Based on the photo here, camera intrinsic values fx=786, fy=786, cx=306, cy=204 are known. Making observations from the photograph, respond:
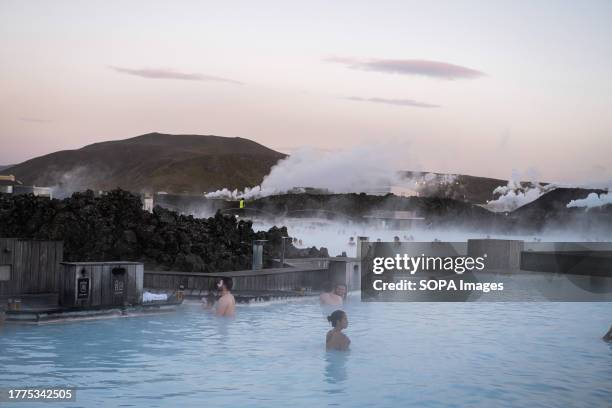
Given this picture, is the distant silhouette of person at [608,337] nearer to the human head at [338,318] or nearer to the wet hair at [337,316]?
the human head at [338,318]

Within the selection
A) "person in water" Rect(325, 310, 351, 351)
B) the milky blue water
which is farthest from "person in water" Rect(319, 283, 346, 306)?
"person in water" Rect(325, 310, 351, 351)

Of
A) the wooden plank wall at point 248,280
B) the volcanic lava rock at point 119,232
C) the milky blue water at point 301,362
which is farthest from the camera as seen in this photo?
the volcanic lava rock at point 119,232

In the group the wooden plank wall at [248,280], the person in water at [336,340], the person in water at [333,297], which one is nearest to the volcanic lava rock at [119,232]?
the wooden plank wall at [248,280]

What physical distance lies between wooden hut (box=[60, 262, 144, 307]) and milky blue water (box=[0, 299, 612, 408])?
0.84 meters

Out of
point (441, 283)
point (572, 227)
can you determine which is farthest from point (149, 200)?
point (572, 227)

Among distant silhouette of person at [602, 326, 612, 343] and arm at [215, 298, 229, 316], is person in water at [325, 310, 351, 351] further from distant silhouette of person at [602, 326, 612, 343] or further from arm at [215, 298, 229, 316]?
A: distant silhouette of person at [602, 326, 612, 343]

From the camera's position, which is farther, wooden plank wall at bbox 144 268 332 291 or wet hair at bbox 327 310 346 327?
wooden plank wall at bbox 144 268 332 291

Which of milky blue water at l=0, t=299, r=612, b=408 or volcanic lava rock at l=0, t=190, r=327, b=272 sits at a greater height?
volcanic lava rock at l=0, t=190, r=327, b=272

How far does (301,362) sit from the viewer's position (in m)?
18.1

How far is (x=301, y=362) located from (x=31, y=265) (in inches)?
386

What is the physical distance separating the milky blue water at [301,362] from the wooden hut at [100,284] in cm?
84

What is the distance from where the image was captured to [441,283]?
37.1 meters

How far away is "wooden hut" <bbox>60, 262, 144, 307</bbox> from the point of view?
21609 millimetres

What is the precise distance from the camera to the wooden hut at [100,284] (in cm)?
2161
